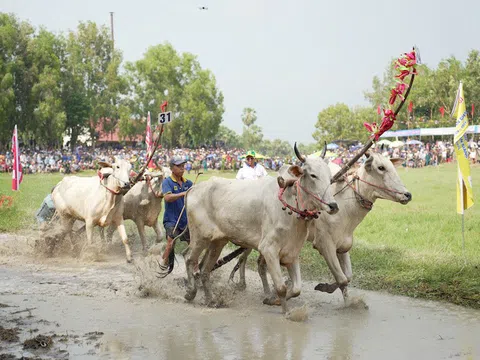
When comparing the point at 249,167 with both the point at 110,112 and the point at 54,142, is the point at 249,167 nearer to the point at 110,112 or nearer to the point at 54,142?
the point at 54,142

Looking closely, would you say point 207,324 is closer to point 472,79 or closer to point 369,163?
point 369,163

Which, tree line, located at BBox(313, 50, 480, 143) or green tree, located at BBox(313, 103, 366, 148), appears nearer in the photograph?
tree line, located at BBox(313, 50, 480, 143)

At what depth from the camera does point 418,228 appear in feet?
47.5

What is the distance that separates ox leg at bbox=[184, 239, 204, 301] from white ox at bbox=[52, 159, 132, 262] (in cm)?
323

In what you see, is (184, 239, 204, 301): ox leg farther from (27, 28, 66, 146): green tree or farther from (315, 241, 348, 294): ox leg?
(27, 28, 66, 146): green tree

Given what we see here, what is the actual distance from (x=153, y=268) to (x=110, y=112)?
5357 centimetres

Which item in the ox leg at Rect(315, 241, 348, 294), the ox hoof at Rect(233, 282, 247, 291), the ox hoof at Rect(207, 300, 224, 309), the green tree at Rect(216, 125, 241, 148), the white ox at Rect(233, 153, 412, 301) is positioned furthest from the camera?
the green tree at Rect(216, 125, 241, 148)

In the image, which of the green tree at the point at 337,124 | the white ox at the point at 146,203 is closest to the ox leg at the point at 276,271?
the white ox at the point at 146,203

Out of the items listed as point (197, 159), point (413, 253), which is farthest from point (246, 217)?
point (197, 159)

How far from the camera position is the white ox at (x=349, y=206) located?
8641mm

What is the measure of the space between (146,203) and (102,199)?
91 centimetres

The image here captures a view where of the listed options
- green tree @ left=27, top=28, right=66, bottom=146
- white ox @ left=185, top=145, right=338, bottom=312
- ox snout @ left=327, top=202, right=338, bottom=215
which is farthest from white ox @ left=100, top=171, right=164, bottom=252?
green tree @ left=27, top=28, right=66, bottom=146

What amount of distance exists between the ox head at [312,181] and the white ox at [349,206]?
95 cm

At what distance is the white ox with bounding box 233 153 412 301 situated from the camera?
8.64 metres
